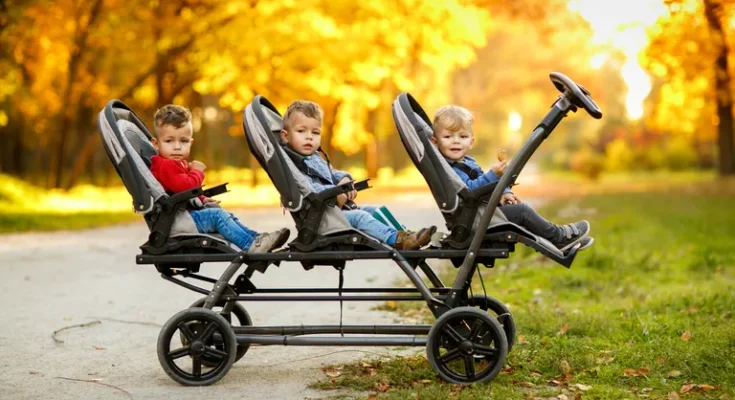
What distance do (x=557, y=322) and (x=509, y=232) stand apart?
188cm

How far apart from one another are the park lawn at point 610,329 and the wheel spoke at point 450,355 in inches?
5.2

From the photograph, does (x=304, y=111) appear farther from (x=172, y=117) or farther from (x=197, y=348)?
(x=197, y=348)

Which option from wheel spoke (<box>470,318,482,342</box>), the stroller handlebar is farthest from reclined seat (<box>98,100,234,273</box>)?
the stroller handlebar

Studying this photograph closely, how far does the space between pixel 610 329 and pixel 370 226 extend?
7.59 feet

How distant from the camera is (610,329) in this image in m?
7.00

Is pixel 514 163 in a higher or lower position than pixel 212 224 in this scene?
higher

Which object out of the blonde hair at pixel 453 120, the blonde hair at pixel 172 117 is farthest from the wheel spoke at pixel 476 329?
the blonde hair at pixel 172 117

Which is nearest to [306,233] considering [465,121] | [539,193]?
[465,121]

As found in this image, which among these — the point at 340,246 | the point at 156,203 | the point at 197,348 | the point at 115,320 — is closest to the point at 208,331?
the point at 197,348

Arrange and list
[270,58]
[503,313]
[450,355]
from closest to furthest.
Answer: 1. [450,355]
2. [503,313]
3. [270,58]

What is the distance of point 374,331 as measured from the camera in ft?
18.4

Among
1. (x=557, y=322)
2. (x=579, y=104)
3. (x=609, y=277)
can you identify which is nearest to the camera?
(x=579, y=104)

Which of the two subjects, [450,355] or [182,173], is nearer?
[450,355]

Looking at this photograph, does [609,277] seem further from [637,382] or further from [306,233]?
[306,233]
